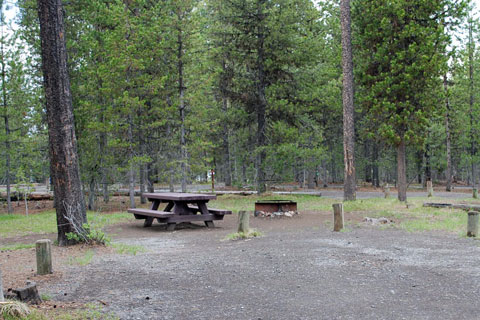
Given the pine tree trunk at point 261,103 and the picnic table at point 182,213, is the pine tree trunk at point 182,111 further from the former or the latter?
the picnic table at point 182,213

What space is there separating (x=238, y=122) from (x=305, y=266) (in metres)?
17.0

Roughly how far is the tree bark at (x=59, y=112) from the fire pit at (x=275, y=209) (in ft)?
23.8

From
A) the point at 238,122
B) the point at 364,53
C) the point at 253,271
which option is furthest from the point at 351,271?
the point at 238,122

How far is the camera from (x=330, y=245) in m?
8.64

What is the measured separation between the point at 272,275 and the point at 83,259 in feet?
11.5

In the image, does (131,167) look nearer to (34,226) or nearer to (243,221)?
(34,226)

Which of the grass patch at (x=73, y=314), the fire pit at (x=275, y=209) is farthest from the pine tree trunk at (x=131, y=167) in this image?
the grass patch at (x=73, y=314)

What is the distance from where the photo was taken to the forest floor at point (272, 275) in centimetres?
480

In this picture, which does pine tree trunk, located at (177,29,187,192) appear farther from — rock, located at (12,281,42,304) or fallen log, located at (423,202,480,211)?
rock, located at (12,281,42,304)

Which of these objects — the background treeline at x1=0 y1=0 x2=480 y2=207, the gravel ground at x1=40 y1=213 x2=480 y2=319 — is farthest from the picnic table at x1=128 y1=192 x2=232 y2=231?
the background treeline at x1=0 y1=0 x2=480 y2=207

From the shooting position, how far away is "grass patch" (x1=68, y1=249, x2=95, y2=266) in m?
7.33

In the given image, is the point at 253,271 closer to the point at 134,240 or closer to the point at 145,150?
the point at 134,240

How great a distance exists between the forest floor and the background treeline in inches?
331

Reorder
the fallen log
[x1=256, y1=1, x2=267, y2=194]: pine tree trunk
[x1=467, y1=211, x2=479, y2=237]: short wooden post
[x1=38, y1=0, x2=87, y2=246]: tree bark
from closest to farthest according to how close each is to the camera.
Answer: [x1=38, y1=0, x2=87, y2=246]: tree bark, [x1=467, y1=211, x2=479, y2=237]: short wooden post, the fallen log, [x1=256, y1=1, x2=267, y2=194]: pine tree trunk
